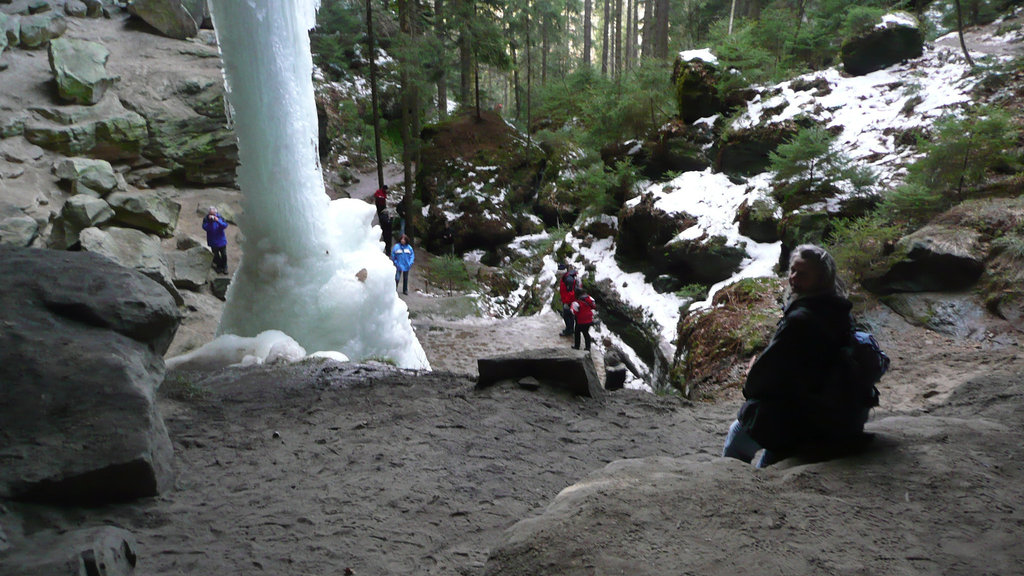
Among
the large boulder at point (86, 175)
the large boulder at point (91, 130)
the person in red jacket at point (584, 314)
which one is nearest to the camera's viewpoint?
the person in red jacket at point (584, 314)

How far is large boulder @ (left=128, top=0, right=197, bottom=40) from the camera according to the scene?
62.5 ft

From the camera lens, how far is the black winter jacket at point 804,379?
2.85 metres

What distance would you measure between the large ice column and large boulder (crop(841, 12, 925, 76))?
39.8ft

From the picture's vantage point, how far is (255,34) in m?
9.00

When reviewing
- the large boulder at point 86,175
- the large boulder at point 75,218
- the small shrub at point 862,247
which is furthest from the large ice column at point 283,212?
the small shrub at point 862,247

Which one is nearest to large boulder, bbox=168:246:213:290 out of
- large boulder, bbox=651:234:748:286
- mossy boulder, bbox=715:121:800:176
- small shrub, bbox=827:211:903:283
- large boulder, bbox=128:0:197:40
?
large boulder, bbox=128:0:197:40

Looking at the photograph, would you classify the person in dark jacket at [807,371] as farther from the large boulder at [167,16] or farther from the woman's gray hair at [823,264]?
the large boulder at [167,16]

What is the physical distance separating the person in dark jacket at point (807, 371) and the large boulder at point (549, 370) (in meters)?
2.79

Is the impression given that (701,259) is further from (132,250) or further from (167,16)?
(167,16)

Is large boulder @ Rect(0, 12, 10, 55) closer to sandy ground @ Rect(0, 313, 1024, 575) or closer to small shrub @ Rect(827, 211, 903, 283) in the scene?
sandy ground @ Rect(0, 313, 1024, 575)

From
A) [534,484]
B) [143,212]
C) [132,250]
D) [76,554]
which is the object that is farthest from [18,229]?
[534,484]

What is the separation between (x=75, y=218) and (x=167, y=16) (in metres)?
10.7

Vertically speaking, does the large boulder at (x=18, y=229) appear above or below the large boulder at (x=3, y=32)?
below

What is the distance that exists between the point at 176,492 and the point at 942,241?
888 cm
